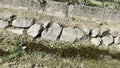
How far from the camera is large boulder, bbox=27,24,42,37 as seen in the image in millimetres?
19036

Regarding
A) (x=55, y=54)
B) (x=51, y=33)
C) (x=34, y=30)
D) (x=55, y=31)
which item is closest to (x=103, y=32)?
(x=55, y=31)

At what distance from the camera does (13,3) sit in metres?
20.9

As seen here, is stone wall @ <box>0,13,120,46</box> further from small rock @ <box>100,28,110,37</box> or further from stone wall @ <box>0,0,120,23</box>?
stone wall @ <box>0,0,120,23</box>

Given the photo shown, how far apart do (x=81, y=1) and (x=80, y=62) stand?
19.8ft

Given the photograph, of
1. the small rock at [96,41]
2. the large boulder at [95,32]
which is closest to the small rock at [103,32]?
the large boulder at [95,32]

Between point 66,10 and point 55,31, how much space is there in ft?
7.53

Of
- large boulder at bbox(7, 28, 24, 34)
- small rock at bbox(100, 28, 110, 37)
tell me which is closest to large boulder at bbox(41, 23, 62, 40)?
large boulder at bbox(7, 28, 24, 34)

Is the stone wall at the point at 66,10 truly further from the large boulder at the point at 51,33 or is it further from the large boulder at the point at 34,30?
the large boulder at the point at 34,30

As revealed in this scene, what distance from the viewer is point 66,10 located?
67.8 ft

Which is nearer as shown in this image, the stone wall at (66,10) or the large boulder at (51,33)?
the large boulder at (51,33)

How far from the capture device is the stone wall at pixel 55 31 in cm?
1909

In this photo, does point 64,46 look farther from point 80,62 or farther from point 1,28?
point 1,28

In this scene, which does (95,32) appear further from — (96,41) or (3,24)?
(3,24)

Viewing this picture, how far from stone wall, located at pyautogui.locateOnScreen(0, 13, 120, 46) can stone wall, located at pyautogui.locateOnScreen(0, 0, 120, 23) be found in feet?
3.61
